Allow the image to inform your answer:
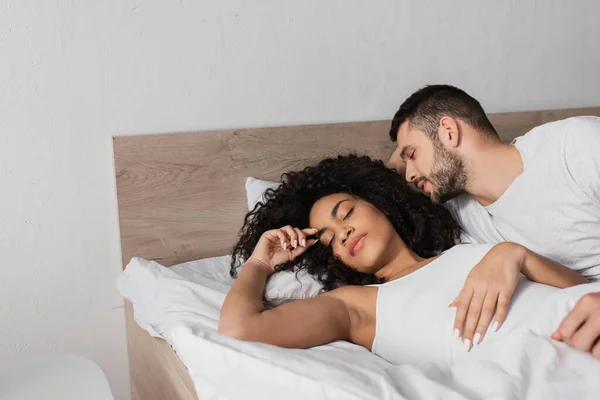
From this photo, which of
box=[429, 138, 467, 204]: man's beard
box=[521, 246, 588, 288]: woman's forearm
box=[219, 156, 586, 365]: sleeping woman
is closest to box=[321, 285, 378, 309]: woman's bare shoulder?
box=[219, 156, 586, 365]: sleeping woman

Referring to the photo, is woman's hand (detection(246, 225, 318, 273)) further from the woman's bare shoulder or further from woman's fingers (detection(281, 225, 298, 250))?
the woman's bare shoulder

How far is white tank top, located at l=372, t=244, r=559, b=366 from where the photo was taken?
1193mm

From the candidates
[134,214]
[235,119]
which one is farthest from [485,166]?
[134,214]

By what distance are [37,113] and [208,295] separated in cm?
67

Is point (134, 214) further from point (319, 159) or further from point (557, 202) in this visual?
point (557, 202)

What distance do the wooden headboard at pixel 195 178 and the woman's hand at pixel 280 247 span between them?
0.36m

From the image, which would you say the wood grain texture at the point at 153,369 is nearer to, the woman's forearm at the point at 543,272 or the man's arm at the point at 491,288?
the man's arm at the point at 491,288

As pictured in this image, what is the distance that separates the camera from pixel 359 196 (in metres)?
1.64

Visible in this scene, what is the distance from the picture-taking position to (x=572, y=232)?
1546mm

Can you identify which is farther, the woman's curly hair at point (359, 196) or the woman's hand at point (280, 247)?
the woman's curly hair at point (359, 196)

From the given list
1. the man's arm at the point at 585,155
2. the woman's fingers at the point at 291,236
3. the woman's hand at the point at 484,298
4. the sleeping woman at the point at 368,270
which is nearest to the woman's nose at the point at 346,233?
the sleeping woman at the point at 368,270

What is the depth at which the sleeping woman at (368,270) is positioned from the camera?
119 cm

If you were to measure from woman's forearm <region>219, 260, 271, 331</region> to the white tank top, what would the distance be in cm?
27

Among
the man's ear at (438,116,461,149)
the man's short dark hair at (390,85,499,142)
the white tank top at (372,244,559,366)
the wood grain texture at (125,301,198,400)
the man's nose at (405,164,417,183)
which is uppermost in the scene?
the man's short dark hair at (390,85,499,142)
